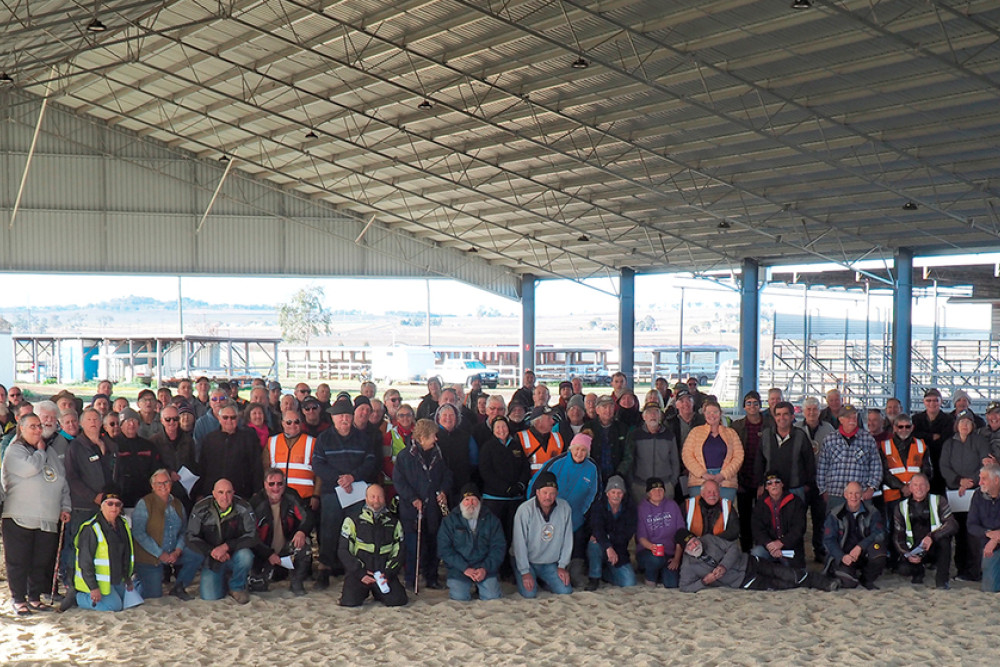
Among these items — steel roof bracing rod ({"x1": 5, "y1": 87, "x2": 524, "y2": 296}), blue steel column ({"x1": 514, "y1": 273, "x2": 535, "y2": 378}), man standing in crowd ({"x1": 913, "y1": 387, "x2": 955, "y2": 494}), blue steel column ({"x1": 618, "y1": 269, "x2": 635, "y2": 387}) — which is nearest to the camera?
man standing in crowd ({"x1": 913, "y1": 387, "x2": 955, "y2": 494})

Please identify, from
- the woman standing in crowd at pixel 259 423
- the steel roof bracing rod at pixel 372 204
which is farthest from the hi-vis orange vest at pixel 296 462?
the steel roof bracing rod at pixel 372 204

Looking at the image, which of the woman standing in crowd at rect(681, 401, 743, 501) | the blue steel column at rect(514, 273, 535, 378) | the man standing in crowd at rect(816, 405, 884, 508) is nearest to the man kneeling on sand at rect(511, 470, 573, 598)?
the woman standing in crowd at rect(681, 401, 743, 501)

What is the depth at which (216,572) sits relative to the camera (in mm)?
6180

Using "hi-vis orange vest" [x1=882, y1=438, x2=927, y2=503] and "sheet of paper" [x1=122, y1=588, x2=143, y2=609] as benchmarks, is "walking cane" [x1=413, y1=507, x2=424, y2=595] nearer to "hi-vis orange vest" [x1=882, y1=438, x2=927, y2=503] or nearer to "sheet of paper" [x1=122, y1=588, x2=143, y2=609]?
"sheet of paper" [x1=122, y1=588, x2=143, y2=609]

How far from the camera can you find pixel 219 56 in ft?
42.9

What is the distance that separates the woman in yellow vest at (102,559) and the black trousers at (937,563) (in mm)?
5286

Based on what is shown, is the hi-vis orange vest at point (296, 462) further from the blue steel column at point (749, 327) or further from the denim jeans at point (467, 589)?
the blue steel column at point (749, 327)

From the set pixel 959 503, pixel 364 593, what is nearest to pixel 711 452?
pixel 959 503

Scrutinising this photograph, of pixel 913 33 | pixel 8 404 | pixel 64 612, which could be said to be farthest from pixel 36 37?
pixel 913 33

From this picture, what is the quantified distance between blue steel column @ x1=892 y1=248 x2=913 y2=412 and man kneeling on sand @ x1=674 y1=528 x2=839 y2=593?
11931 millimetres

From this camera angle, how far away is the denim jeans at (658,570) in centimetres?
663

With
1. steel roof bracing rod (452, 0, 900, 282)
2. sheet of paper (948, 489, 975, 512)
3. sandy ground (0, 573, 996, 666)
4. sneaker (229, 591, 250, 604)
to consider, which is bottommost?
sandy ground (0, 573, 996, 666)

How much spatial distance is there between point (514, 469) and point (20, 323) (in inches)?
3804

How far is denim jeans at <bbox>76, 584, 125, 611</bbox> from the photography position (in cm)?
590
